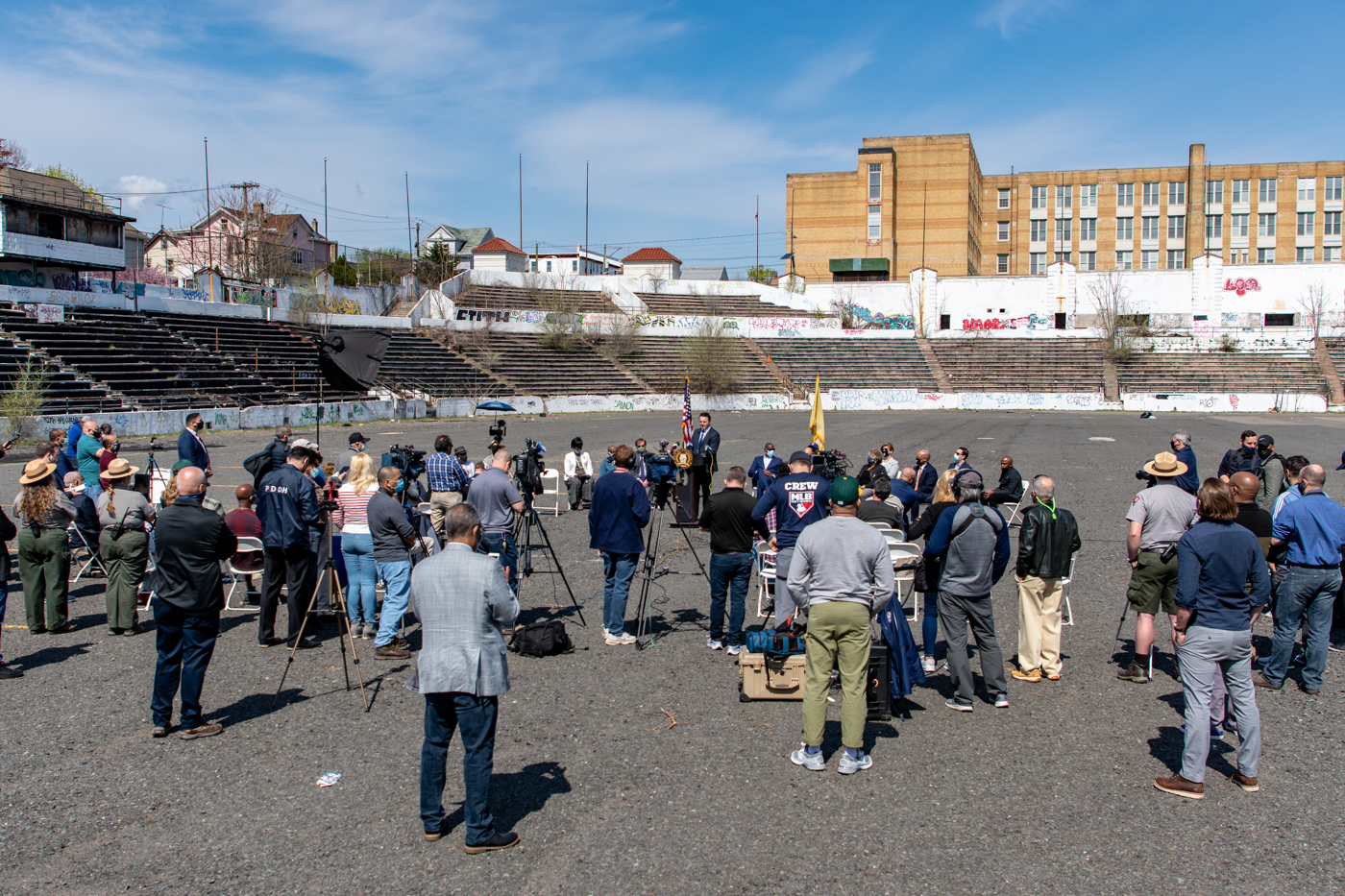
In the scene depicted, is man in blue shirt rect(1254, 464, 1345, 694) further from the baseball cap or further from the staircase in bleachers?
the staircase in bleachers

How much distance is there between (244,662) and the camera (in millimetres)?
7746

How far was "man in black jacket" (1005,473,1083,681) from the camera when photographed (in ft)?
22.9

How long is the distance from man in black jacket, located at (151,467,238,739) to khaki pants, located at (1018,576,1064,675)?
6.44m

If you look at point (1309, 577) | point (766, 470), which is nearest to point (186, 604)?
point (766, 470)

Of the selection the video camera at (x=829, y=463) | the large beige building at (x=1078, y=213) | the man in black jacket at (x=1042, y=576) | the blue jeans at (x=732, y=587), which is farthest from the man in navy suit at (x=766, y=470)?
the large beige building at (x=1078, y=213)

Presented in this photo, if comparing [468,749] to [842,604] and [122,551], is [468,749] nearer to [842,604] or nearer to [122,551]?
[842,604]

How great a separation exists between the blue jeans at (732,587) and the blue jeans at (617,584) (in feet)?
2.79

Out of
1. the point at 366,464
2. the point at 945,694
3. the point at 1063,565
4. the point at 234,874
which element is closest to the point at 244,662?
the point at 366,464

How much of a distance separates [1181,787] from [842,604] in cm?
235

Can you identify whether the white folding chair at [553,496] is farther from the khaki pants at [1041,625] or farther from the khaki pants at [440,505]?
the khaki pants at [1041,625]

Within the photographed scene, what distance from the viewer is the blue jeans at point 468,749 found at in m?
4.49

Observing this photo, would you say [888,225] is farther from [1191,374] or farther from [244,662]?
[244,662]

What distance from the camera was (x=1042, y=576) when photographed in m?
7.00

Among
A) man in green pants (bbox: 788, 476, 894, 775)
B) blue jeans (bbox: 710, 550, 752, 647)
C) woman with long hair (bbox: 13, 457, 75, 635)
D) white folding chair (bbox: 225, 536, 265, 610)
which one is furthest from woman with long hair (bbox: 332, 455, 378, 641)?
man in green pants (bbox: 788, 476, 894, 775)
